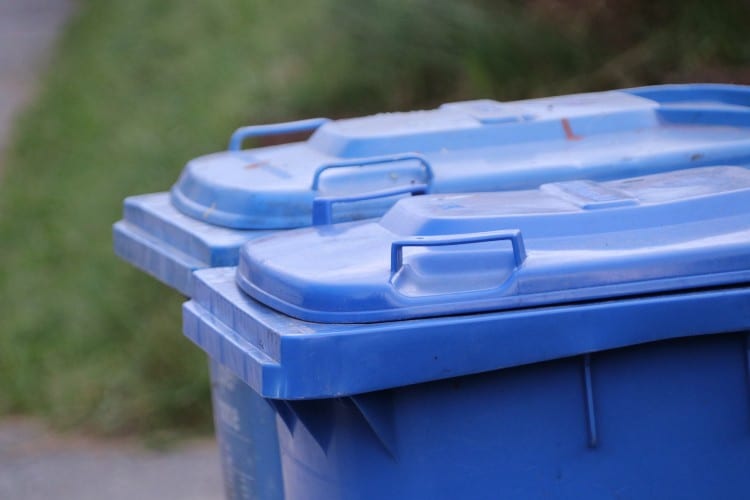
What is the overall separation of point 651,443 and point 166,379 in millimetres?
3668

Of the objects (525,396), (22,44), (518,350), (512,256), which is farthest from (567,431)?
(22,44)

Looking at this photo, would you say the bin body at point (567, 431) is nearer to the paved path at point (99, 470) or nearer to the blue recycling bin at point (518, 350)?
the blue recycling bin at point (518, 350)

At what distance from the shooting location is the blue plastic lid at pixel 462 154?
10.3 feet

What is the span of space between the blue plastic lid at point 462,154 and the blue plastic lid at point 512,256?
1.30ft

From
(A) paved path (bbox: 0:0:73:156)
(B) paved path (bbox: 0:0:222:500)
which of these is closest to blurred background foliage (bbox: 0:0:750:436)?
(B) paved path (bbox: 0:0:222:500)

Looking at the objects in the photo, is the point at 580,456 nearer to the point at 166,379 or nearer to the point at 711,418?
the point at 711,418

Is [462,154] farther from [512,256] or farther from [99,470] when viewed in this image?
[99,470]

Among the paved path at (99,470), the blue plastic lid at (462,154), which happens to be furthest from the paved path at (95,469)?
the blue plastic lid at (462,154)

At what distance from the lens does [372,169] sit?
3193mm

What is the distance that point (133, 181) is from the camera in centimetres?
795

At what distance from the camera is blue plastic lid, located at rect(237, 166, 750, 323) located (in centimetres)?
237

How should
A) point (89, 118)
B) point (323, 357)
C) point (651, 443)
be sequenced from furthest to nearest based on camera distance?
point (89, 118) < point (651, 443) < point (323, 357)

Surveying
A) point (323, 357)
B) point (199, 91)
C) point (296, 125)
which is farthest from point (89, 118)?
point (323, 357)

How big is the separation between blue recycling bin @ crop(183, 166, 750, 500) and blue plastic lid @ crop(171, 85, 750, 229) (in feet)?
1.63
